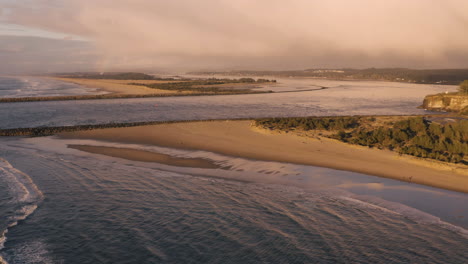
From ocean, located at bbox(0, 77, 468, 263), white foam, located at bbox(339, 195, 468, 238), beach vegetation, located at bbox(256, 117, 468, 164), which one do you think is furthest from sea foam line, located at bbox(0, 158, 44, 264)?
beach vegetation, located at bbox(256, 117, 468, 164)

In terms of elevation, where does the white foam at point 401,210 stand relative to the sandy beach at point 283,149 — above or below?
below

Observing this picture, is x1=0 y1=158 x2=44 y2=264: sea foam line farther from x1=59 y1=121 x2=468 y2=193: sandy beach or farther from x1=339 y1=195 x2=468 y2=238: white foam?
x1=339 y1=195 x2=468 y2=238: white foam

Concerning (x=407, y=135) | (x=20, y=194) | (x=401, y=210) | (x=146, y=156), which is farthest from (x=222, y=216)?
(x=407, y=135)

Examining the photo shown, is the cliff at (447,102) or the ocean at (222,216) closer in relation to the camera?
the ocean at (222,216)

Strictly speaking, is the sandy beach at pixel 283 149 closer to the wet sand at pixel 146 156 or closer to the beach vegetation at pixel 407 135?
the wet sand at pixel 146 156

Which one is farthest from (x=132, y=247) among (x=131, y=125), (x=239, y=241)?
(x=131, y=125)

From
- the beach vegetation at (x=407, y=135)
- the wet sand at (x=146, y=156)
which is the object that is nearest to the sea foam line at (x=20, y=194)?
the wet sand at (x=146, y=156)

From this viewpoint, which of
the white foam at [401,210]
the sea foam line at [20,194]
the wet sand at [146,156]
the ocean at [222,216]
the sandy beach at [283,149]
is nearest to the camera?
the ocean at [222,216]

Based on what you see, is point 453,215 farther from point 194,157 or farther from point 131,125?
point 131,125
